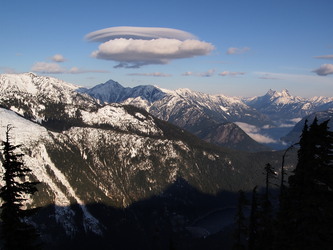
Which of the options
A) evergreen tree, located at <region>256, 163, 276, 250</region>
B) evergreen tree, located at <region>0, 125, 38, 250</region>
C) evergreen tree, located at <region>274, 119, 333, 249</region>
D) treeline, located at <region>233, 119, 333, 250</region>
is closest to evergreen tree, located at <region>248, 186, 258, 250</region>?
evergreen tree, located at <region>256, 163, 276, 250</region>

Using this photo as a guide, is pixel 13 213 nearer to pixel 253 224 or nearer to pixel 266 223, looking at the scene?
pixel 253 224

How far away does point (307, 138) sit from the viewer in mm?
32812

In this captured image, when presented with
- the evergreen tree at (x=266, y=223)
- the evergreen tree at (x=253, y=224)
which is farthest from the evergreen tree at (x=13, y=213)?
the evergreen tree at (x=253, y=224)

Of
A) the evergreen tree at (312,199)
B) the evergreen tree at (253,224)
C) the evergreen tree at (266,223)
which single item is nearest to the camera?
the evergreen tree at (312,199)

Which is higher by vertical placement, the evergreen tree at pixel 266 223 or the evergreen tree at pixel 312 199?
the evergreen tree at pixel 312 199

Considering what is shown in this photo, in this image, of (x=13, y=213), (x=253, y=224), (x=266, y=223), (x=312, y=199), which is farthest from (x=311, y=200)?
(x=266, y=223)

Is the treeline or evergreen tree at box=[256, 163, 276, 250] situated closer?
the treeline

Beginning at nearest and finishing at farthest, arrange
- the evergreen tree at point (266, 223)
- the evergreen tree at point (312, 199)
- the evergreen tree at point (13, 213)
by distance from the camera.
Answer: the evergreen tree at point (312, 199)
the evergreen tree at point (13, 213)
the evergreen tree at point (266, 223)

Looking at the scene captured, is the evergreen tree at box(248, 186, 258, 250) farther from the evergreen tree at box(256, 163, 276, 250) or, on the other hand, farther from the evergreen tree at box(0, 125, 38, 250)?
the evergreen tree at box(0, 125, 38, 250)

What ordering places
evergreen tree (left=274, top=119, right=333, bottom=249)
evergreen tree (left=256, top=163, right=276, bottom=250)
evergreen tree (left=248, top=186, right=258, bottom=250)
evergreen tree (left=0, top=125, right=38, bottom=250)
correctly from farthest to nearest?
evergreen tree (left=248, top=186, right=258, bottom=250) → evergreen tree (left=256, top=163, right=276, bottom=250) → evergreen tree (left=0, top=125, right=38, bottom=250) → evergreen tree (left=274, top=119, right=333, bottom=249)

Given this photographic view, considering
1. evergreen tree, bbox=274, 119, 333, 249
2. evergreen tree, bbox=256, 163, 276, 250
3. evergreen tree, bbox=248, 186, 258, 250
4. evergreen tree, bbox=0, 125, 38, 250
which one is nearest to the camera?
evergreen tree, bbox=274, 119, 333, 249

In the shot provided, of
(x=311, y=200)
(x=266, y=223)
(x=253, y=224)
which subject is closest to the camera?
(x=311, y=200)

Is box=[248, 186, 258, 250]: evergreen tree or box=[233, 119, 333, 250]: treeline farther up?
box=[233, 119, 333, 250]: treeline

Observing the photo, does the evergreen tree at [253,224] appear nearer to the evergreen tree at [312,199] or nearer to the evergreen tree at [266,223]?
the evergreen tree at [266,223]
